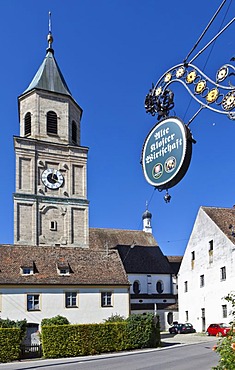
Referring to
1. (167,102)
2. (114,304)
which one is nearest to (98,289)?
(114,304)

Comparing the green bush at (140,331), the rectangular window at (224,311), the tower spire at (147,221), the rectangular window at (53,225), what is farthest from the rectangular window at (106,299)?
the tower spire at (147,221)

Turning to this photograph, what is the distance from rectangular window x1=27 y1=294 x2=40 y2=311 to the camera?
38000mm

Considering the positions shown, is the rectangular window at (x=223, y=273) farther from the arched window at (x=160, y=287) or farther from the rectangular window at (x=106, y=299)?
the arched window at (x=160, y=287)

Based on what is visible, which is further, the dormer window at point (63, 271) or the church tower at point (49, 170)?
the church tower at point (49, 170)

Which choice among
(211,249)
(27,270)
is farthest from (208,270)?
(27,270)

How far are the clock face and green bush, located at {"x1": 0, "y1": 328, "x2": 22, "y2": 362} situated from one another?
2391 centimetres

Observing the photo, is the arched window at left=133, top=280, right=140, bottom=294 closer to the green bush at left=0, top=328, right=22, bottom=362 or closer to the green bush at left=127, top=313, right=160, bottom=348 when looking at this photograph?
the green bush at left=127, top=313, right=160, bottom=348

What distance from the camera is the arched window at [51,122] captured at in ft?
176

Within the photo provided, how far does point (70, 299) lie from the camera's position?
129 feet

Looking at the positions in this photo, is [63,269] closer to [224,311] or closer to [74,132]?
[224,311]

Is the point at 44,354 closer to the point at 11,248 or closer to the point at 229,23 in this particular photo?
the point at 11,248

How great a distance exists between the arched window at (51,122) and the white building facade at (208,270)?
55.3ft

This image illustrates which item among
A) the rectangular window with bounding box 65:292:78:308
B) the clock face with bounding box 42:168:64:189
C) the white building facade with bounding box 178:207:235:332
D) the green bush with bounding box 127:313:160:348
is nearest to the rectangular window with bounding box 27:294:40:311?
the rectangular window with bounding box 65:292:78:308

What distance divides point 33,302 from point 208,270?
18.0m
